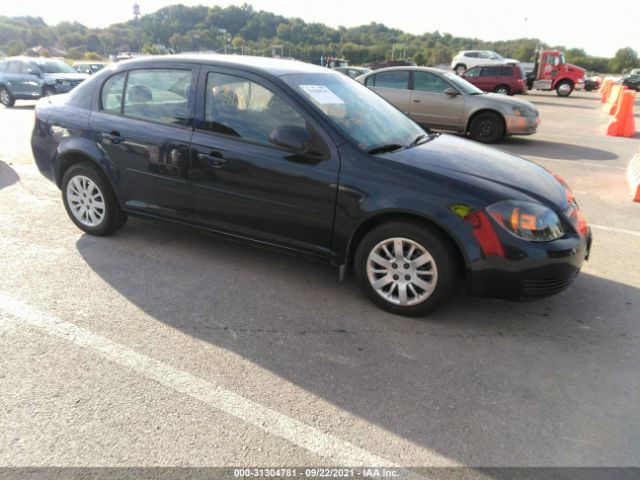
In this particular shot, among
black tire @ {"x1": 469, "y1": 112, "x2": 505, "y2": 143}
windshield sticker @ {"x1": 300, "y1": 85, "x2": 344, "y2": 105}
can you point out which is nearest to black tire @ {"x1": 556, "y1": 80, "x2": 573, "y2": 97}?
black tire @ {"x1": 469, "y1": 112, "x2": 505, "y2": 143}

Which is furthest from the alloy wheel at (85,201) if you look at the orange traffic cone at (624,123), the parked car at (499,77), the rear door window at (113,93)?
the parked car at (499,77)

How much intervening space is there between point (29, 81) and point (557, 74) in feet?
82.8

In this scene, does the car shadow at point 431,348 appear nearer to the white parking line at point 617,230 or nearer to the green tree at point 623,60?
the white parking line at point 617,230

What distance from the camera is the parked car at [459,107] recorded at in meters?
10.4

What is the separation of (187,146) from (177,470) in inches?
101

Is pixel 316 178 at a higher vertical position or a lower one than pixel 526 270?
higher

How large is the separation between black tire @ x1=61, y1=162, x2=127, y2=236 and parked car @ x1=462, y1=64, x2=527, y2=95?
20.2 metres

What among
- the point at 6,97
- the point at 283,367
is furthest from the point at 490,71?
the point at 283,367

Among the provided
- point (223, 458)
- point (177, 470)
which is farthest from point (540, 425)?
point (177, 470)

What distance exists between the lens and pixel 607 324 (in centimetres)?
350

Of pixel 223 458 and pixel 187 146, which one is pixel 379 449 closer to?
pixel 223 458

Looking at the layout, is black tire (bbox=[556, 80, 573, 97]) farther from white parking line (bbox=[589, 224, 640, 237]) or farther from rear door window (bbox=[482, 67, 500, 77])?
white parking line (bbox=[589, 224, 640, 237])

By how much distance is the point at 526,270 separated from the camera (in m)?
3.20

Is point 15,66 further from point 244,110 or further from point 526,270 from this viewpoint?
point 526,270
